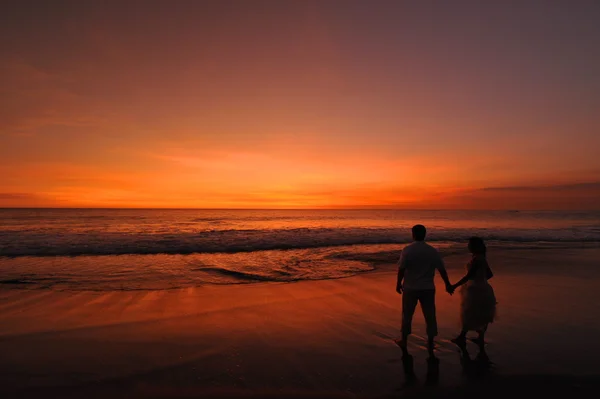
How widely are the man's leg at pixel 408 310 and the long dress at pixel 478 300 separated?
0.98 m

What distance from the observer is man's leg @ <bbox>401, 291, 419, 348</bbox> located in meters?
6.10

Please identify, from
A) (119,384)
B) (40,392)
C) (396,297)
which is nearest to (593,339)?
(396,297)

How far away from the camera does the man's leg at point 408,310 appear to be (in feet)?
20.0

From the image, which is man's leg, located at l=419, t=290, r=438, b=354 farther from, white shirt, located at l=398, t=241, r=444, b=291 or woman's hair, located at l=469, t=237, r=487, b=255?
woman's hair, located at l=469, t=237, r=487, b=255

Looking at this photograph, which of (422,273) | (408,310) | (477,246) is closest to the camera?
(422,273)

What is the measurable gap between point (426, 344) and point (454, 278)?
25.3ft

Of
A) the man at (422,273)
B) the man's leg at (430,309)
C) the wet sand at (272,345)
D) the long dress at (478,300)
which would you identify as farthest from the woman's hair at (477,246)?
the wet sand at (272,345)

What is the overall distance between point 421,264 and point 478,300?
1.32 m

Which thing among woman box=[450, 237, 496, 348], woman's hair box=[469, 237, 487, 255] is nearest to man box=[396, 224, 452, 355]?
woman box=[450, 237, 496, 348]

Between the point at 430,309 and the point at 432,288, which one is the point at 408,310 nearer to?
the point at 430,309

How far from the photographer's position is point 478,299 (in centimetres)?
625

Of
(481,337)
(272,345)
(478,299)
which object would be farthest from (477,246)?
(272,345)

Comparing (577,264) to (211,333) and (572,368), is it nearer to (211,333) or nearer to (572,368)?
(572,368)

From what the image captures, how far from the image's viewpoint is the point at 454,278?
43.4 feet
